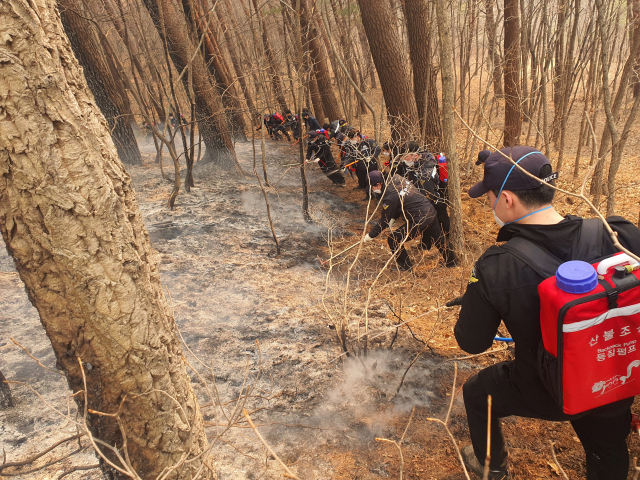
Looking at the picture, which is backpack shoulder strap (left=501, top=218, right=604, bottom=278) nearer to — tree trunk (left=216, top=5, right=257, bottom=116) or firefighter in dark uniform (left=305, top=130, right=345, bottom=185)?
tree trunk (left=216, top=5, right=257, bottom=116)

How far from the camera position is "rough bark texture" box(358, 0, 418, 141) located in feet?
24.0

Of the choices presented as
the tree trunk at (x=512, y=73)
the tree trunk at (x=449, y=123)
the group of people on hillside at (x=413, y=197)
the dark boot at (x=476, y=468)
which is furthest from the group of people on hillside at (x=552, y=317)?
the tree trunk at (x=512, y=73)

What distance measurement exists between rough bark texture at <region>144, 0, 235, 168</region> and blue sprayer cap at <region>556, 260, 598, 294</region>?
700 cm

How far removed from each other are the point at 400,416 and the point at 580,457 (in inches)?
46.6

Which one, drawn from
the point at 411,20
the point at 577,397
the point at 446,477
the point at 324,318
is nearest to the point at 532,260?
the point at 577,397

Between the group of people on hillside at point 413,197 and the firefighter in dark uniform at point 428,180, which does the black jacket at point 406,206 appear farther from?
the firefighter in dark uniform at point 428,180

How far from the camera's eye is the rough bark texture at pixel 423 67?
25.0 feet

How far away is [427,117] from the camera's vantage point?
870cm

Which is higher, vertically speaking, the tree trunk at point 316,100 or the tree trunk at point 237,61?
the tree trunk at point 237,61

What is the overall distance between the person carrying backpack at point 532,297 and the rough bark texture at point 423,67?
5.99 metres

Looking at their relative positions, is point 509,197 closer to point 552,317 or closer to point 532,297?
point 532,297

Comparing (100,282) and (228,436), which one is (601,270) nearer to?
(100,282)

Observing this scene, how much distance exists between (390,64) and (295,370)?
6.65 metres

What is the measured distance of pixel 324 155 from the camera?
1038 centimetres
